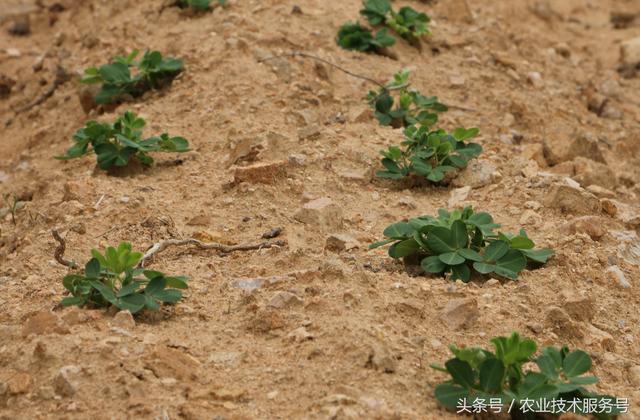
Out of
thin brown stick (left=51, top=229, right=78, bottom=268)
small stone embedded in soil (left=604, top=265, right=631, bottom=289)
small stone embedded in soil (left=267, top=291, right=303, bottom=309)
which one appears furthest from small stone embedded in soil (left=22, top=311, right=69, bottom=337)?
small stone embedded in soil (left=604, top=265, right=631, bottom=289)

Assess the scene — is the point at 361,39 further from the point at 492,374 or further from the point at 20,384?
the point at 20,384

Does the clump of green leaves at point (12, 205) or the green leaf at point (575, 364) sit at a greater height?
the green leaf at point (575, 364)

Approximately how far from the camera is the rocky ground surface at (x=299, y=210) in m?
2.78

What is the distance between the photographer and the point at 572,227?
367 cm

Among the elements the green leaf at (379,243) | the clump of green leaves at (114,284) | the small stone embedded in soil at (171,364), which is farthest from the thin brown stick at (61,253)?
the green leaf at (379,243)

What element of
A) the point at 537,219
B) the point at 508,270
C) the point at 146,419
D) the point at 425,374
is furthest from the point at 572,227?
the point at 146,419

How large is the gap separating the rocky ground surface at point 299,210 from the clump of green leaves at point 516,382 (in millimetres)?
97

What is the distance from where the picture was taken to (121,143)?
427 cm

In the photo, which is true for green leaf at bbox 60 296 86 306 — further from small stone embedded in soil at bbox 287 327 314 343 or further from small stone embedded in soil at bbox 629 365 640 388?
small stone embedded in soil at bbox 629 365 640 388

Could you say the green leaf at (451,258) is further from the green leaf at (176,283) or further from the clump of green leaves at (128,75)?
the clump of green leaves at (128,75)

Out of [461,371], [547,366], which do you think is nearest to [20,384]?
[461,371]

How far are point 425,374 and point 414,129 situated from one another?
1567 millimetres

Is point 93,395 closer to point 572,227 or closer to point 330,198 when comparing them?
point 330,198

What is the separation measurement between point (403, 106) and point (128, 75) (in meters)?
1.33
